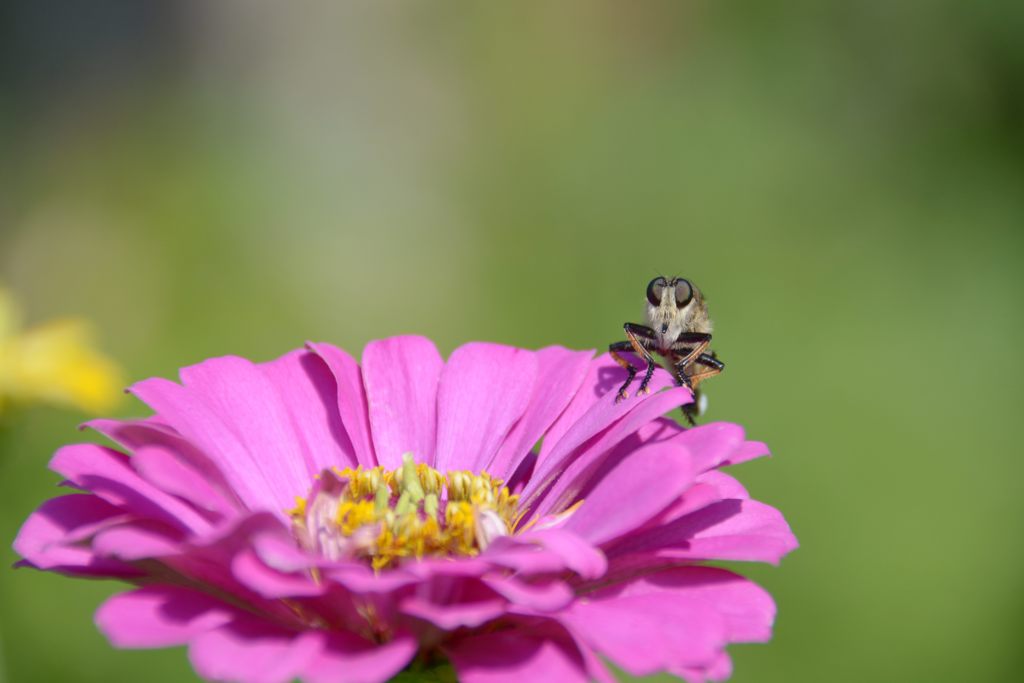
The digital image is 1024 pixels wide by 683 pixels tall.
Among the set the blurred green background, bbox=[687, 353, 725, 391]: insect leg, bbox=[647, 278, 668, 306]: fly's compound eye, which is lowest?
bbox=[687, 353, 725, 391]: insect leg

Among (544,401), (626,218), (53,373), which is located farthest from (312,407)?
(626,218)

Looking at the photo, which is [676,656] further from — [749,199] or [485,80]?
[485,80]

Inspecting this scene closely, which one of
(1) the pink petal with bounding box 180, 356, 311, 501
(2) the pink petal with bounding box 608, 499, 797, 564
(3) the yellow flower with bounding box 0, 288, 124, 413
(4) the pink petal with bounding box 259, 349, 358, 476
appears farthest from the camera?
(3) the yellow flower with bounding box 0, 288, 124, 413

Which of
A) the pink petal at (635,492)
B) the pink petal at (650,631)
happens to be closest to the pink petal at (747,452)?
the pink petal at (635,492)

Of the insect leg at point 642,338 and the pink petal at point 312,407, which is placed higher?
the insect leg at point 642,338

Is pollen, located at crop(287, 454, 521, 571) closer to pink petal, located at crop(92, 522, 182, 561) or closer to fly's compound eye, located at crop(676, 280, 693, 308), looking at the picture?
pink petal, located at crop(92, 522, 182, 561)

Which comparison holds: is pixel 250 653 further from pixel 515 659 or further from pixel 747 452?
pixel 747 452

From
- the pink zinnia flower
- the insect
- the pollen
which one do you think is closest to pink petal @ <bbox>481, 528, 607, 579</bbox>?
the pink zinnia flower

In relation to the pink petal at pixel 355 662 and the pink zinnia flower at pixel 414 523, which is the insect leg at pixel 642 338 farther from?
the pink petal at pixel 355 662
